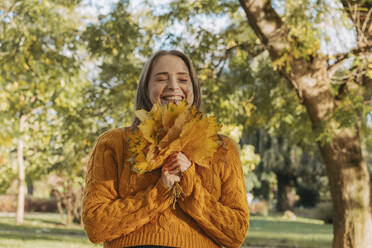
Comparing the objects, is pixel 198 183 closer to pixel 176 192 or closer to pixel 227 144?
pixel 176 192

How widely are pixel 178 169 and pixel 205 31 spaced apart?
6.71 metres

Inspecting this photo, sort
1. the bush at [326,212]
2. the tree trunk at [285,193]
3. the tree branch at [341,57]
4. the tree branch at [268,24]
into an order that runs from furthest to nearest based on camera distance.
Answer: the tree trunk at [285,193]
the bush at [326,212]
the tree branch at [268,24]
the tree branch at [341,57]

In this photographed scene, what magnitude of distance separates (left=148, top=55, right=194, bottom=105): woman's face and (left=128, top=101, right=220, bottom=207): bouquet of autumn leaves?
0.21 m

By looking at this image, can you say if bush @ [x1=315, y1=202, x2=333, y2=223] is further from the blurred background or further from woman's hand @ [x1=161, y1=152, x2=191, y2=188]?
woman's hand @ [x1=161, y1=152, x2=191, y2=188]

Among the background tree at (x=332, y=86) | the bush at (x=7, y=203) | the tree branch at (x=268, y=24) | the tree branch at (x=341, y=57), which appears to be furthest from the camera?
the bush at (x=7, y=203)

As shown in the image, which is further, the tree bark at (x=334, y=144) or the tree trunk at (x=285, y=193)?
the tree trunk at (x=285, y=193)

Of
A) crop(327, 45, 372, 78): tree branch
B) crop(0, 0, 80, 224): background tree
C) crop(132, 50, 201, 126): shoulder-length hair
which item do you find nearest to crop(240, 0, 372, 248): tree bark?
crop(327, 45, 372, 78): tree branch

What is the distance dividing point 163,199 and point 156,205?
4 centimetres

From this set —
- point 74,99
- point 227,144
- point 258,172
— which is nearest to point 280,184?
point 258,172

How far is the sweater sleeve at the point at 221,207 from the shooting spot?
1837mm

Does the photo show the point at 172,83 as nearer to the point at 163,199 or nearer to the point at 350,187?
the point at 163,199

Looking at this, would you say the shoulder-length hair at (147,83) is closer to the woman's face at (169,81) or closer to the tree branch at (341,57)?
the woman's face at (169,81)

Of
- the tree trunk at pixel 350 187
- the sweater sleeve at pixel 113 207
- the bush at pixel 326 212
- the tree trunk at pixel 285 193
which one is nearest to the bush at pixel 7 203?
the tree trunk at pixel 285 193

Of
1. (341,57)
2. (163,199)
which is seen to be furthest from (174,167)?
(341,57)
